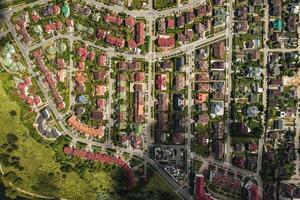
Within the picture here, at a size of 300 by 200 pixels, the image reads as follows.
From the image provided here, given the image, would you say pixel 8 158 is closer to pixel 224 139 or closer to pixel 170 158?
pixel 170 158

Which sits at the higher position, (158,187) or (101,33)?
(101,33)

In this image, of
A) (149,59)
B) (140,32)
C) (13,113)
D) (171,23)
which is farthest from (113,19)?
(13,113)

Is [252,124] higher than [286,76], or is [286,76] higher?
[286,76]

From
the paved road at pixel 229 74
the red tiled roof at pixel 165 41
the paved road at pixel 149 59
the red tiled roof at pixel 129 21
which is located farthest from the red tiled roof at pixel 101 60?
the paved road at pixel 229 74

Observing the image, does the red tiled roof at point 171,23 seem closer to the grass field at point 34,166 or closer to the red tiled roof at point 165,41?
the red tiled roof at point 165,41

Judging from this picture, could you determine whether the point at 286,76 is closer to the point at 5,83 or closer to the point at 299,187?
the point at 299,187

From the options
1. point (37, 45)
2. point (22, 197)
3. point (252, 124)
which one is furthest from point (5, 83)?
point (252, 124)

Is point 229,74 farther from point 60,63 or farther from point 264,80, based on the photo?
point 60,63

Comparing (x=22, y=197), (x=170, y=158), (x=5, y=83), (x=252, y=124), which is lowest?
(x=22, y=197)
